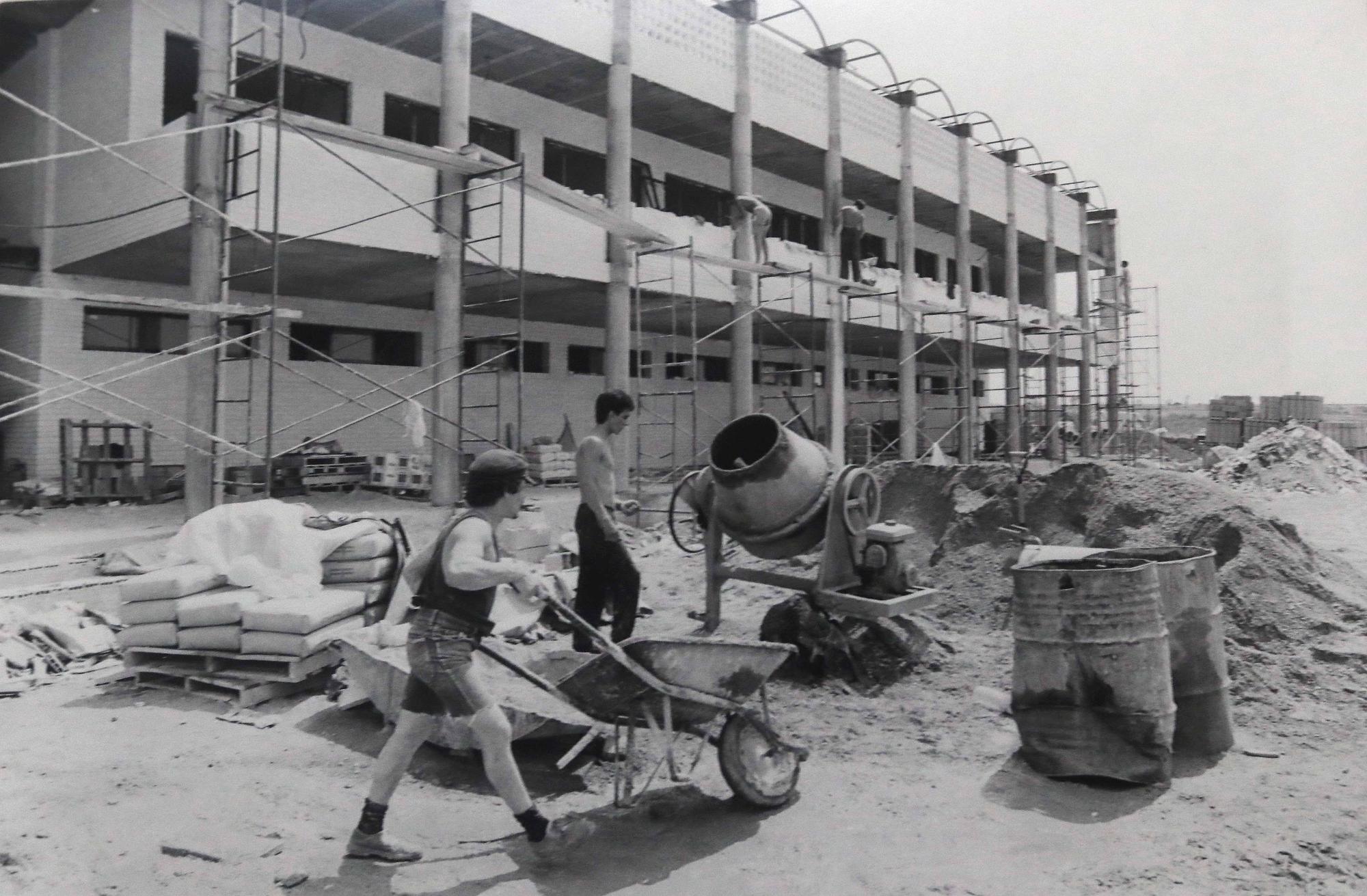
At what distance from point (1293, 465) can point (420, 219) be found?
21.1m

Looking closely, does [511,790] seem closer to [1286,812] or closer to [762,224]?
[1286,812]

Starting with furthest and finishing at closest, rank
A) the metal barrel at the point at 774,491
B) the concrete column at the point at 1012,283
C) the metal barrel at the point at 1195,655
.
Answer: the concrete column at the point at 1012,283 < the metal barrel at the point at 774,491 < the metal barrel at the point at 1195,655

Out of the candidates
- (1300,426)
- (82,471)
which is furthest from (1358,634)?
(1300,426)

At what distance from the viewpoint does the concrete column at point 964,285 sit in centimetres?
2220

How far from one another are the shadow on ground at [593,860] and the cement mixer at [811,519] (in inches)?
88.6

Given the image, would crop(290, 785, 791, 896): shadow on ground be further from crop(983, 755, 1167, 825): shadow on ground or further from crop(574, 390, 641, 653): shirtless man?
crop(574, 390, 641, 653): shirtless man

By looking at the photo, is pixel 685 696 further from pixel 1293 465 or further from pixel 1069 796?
pixel 1293 465

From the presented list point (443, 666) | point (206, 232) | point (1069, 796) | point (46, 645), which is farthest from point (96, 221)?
point (1069, 796)

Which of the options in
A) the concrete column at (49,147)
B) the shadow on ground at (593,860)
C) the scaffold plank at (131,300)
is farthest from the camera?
the concrete column at (49,147)

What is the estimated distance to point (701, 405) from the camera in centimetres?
2150

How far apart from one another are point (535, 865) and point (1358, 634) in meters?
5.90

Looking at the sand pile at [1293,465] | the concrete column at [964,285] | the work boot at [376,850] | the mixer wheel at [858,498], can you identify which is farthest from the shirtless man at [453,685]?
the sand pile at [1293,465]

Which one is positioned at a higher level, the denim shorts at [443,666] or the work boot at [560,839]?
the denim shorts at [443,666]

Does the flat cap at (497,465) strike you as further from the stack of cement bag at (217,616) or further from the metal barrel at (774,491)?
the metal barrel at (774,491)
